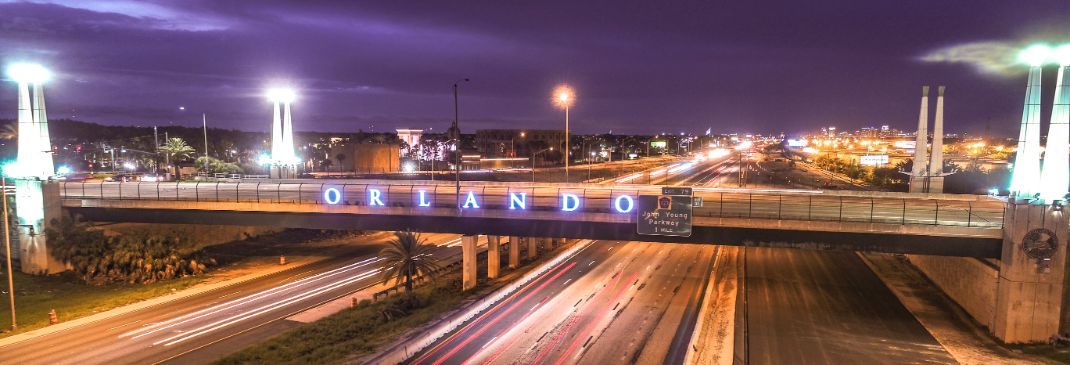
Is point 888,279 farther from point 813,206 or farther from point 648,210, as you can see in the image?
point 648,210

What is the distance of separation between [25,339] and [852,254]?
63.4 meters

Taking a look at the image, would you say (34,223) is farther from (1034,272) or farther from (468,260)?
(1034,272)

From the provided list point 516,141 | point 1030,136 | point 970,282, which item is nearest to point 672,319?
point 970,282

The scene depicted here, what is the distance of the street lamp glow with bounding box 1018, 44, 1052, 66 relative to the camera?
28.0 meters

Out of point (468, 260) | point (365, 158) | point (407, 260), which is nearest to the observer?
point (407, 260)

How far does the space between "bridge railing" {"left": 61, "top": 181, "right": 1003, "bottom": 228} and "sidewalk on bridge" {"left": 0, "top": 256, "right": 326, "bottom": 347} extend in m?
6.55

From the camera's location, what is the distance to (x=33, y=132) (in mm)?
42094

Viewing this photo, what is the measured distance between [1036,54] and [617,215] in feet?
79.0

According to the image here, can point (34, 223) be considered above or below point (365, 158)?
below

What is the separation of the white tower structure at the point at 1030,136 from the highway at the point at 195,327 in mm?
41992

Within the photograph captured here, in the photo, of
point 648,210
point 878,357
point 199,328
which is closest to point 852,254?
point 878,357

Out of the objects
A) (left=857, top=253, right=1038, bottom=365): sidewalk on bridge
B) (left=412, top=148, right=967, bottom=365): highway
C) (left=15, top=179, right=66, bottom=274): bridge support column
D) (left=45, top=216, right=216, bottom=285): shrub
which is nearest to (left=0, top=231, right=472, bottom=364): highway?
(left=45, top=216, right=216, bottom=285): shrub

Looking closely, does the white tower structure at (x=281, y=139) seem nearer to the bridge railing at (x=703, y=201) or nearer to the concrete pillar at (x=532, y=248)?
the bridge railing at (x=703, y=201)

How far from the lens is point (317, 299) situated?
37.4 meters
